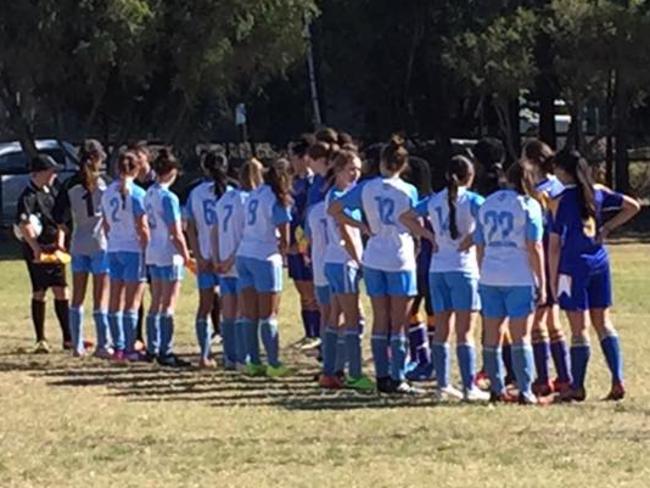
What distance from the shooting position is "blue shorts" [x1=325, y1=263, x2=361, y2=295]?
13.6m

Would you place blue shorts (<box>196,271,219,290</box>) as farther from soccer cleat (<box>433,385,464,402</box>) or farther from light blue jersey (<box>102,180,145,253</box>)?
soccer cleat (<box>433,385,464,402</box>)

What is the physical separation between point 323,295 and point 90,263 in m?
3.12

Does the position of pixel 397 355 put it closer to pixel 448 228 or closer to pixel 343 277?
pixel 343 277

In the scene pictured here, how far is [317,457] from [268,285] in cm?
421

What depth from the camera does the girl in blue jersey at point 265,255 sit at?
14359 mm

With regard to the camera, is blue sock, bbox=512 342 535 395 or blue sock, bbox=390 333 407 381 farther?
blue sock, bbox=390 333 407 381

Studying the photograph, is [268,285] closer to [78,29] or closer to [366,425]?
[366,425]

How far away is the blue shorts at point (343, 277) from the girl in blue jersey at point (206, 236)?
169 centimetres

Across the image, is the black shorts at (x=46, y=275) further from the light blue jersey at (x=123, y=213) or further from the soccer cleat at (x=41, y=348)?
the light blue jersey at (x=123, y=213)

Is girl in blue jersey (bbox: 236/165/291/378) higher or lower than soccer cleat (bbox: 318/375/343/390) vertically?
higher

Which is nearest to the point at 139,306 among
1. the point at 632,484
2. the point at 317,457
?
the point at 317,457

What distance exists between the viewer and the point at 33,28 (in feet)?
112

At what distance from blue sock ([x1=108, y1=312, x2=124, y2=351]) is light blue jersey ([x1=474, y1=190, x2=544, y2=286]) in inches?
190

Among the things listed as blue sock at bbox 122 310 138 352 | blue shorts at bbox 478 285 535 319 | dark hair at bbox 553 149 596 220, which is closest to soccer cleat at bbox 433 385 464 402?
blue shorts at bbox 478 285 535 319
